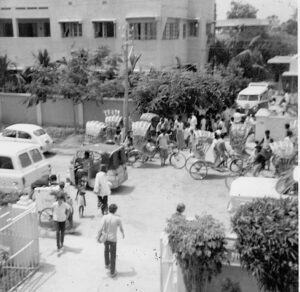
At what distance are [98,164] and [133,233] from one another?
3.25m

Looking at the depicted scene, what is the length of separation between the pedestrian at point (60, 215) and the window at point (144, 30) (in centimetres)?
2029

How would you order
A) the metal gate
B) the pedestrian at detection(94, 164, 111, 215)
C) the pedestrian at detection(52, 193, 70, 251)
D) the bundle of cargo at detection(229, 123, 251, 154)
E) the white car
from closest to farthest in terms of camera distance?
the metal gate
the pedestrian at detection(52, 193, 70, 251)
the pedestrian at detection(94, 164, 111, 215)
the bundle of cargo at detection(229, 123, 251, 154)
the white car

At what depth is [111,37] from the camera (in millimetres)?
29641

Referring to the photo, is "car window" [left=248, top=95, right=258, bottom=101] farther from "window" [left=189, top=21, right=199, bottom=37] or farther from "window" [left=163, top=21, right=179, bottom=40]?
"window" [left=189, top=21, right=199, bottom=37]

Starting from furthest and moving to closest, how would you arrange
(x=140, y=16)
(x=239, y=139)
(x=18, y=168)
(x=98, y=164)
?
(x=140, y=16)
(x=239, y=139)
(x=98, y=164)
(x=18, y=168)

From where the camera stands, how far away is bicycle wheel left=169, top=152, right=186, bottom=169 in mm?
16827

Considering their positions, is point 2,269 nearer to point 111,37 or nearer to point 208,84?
point 208,84

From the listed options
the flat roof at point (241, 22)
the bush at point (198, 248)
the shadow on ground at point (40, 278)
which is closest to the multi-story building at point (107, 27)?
the flat roof at point (241, 22)

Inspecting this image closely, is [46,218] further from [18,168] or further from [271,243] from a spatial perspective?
[271,243]

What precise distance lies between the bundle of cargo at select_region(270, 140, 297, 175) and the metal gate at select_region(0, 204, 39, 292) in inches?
305

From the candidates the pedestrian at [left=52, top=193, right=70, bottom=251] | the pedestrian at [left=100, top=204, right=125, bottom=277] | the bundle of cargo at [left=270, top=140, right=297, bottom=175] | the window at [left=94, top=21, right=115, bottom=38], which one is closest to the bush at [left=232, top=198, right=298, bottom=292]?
the pedestrian at [left=100, top=204, right=125, bottom=277]

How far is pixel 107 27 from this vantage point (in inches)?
1184

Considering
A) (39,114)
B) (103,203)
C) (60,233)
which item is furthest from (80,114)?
(60,233)

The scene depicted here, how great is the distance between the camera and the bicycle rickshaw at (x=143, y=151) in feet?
55.1
